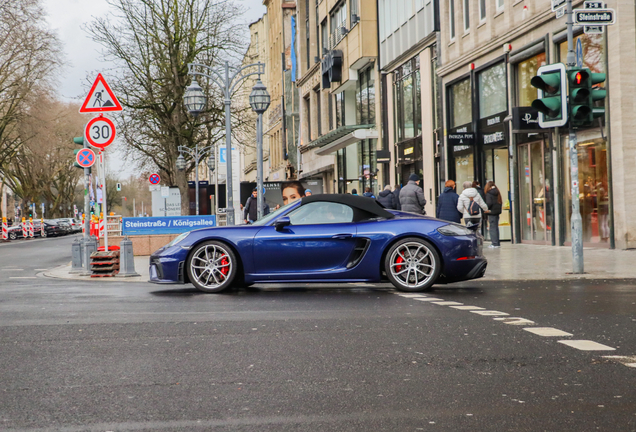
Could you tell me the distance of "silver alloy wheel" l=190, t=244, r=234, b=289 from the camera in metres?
11.8

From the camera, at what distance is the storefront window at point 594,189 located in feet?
65.4

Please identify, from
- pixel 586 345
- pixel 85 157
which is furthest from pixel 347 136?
pixel 586 345

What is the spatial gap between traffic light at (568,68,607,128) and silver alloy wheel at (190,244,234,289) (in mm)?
5919

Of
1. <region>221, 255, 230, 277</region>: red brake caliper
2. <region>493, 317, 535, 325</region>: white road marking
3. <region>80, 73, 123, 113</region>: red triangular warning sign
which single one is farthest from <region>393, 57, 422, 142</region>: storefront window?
<region>493, 317, 535, 325</region>: white road marking

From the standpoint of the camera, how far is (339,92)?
45250mm

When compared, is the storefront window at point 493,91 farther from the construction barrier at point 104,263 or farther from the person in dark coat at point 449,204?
the construction barrier at point 104,263

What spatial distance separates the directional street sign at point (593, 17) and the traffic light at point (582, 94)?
0.83m

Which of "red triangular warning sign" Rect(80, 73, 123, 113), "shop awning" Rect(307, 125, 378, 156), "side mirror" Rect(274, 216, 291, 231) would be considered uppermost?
"shop awning" Rect(307, 125, 378, 156)

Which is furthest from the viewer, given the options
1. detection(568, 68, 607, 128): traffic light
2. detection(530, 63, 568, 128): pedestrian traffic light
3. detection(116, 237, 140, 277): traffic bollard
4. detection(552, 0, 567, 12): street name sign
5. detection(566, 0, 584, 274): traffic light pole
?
detection(116, 237, 140, 277): traffic bollard

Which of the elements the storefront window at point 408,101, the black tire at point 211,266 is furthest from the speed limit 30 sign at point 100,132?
the storefront window at point 408,101

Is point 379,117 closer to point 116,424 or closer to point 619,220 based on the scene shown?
point 619,220

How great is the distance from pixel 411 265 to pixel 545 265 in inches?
213

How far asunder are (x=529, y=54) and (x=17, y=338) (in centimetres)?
1844

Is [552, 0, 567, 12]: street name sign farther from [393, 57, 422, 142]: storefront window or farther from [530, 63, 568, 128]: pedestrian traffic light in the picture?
[393, 57, 422, 142]: storefront window
